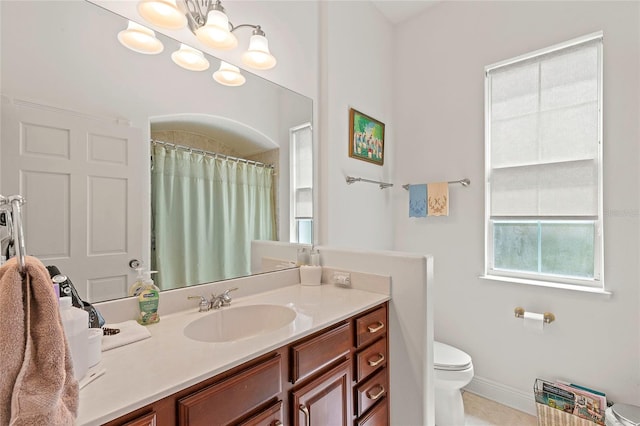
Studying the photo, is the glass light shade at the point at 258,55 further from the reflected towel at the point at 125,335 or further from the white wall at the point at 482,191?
the white wall at the point at 482,191

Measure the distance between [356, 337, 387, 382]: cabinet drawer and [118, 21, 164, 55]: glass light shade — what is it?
1512 mm

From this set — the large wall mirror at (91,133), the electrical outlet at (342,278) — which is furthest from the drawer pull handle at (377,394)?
the large wall mirror at (91,133)

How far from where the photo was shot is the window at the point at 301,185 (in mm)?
1812

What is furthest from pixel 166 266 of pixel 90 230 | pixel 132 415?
pixel 132 415

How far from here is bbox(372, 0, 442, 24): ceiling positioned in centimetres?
241

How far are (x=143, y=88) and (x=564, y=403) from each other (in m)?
2.78

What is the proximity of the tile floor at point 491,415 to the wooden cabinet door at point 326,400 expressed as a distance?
1.24 m

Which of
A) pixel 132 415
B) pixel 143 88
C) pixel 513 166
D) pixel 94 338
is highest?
pixel 143 88

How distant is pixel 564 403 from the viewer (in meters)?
1.79

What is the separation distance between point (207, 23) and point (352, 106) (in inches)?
45.4

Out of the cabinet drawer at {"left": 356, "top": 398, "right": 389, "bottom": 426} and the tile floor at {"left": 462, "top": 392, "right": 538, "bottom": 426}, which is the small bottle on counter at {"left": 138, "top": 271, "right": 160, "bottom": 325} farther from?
the tile floor at {"left": 462, "top": 392, "right": 538, "bottom": 426}

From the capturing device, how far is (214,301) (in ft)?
4.16

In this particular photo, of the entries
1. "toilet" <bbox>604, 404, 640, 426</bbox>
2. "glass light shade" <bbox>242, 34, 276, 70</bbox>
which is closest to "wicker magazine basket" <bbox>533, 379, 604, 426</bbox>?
"toilet" <bbox>604, 404, 640, 426</bbox>

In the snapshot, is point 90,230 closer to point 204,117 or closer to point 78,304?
point 78,304
